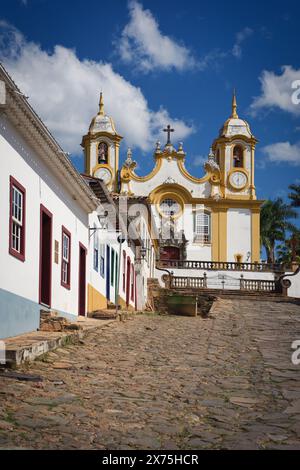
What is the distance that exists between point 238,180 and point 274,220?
600 centimetres

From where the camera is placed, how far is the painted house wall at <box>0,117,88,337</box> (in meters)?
9.55

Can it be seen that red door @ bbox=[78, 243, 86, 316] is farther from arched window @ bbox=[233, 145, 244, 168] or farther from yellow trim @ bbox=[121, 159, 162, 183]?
arched window @ bbox=[233, 145, 244, 168]


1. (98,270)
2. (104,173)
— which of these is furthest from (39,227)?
(104,173)

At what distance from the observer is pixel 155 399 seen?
263 inches

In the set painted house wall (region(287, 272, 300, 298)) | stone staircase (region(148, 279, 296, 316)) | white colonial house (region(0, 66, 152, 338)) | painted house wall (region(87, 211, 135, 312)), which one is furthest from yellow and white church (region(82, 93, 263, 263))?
white colonial house (region(0, 66, 152, 338))

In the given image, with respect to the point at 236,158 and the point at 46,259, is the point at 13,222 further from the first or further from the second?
the point at 236,158

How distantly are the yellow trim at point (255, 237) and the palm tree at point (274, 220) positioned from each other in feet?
17.5

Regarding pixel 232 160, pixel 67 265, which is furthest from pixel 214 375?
pixel 232 160

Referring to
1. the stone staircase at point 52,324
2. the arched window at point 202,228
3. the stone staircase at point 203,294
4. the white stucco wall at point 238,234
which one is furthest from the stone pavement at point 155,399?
the white stucco wall at point 238,234

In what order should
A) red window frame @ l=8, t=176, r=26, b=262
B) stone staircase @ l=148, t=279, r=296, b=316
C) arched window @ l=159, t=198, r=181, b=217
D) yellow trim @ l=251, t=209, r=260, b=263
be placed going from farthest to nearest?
1. arched window @ l=159, t=198, r=181, b=217
2. yellow trim @ l=251, t=209, r=260, b=263
3. stone staircase @ l=148, t=279, r=296, b=316
4. red window frame @ l=8, t=176, r=26, b=262

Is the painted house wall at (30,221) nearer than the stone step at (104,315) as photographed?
Yes

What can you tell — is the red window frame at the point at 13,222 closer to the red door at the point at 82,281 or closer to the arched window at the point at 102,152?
the red door at the point at 82,281

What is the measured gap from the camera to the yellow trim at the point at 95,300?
1717 centimetres
